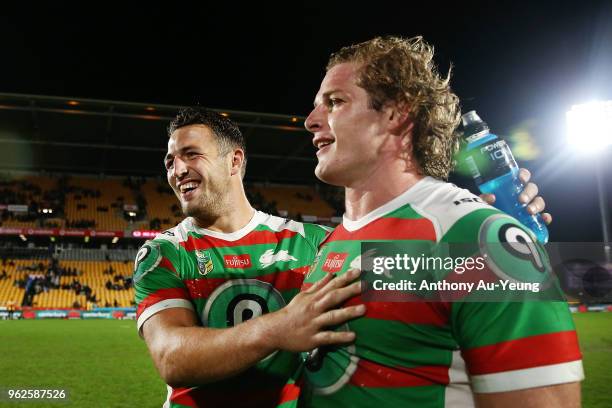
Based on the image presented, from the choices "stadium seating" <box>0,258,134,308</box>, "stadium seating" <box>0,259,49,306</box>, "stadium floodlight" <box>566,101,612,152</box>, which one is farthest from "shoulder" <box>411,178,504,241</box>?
"stadium seating" <box>0,259,49,306</box>

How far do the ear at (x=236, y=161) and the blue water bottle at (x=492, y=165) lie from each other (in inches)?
64.2

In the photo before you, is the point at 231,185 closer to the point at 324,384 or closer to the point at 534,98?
the point at 324,384

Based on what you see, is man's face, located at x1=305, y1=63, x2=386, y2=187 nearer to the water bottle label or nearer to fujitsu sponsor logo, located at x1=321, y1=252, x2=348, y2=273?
fujitsu sponsor logo, located at x1=321, y1=252, x2=348, y2=273

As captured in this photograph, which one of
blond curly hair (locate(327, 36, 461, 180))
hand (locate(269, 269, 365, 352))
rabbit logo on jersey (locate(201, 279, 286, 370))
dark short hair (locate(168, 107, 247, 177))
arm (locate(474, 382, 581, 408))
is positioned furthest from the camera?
dark short hair (locate(168, 107, 247, 177))

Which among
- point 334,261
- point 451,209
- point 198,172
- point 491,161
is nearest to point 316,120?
point 334,261

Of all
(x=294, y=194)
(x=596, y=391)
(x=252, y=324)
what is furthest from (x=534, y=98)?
(x=252, y=324)

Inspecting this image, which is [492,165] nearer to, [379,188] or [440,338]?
[379,188]

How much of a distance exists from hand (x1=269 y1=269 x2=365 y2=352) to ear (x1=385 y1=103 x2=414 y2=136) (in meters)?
0.65

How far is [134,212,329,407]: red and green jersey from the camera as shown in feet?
8.86

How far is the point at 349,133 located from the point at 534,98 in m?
30.3

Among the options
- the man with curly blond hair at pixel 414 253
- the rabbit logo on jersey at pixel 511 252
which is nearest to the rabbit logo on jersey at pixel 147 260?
the man with curly blond hair at pixel 414 253

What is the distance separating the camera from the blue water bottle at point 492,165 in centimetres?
258

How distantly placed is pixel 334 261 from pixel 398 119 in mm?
628

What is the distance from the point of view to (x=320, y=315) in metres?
1.66
